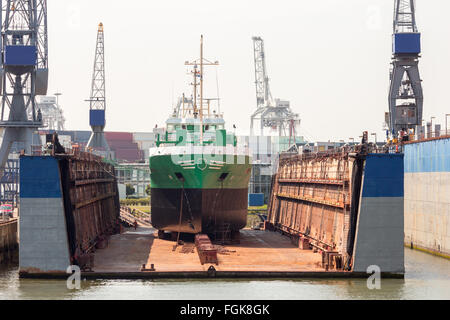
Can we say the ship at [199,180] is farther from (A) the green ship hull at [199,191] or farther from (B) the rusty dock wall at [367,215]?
(B) the rusty dock wall at [367,215]

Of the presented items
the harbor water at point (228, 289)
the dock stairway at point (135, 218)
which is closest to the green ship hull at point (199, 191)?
the harbor water at point (228, 289)

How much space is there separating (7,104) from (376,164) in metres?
45.1

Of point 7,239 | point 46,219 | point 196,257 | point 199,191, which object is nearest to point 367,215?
point 196,257

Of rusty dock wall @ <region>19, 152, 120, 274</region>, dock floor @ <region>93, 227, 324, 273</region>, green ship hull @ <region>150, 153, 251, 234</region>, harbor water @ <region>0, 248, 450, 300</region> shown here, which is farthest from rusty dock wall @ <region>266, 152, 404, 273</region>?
rusty dock wall @ <region>19, 152, 120, 274</region>

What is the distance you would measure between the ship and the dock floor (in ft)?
5.57

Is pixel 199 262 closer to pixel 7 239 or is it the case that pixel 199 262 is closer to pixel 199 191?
pixel 199 191

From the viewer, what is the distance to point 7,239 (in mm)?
46969

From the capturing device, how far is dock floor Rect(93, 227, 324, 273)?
119 ft

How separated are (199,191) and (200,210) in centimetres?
127

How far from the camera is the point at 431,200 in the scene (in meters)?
49.6

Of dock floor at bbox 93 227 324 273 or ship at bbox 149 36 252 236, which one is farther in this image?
ship at bbox 149 36 252 236

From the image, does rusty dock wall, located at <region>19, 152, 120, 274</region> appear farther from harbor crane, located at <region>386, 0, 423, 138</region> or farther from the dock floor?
harbor crane, located at <region>386, 0, 423, 138</region>

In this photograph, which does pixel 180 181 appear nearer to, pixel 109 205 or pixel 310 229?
pixel 310 229
